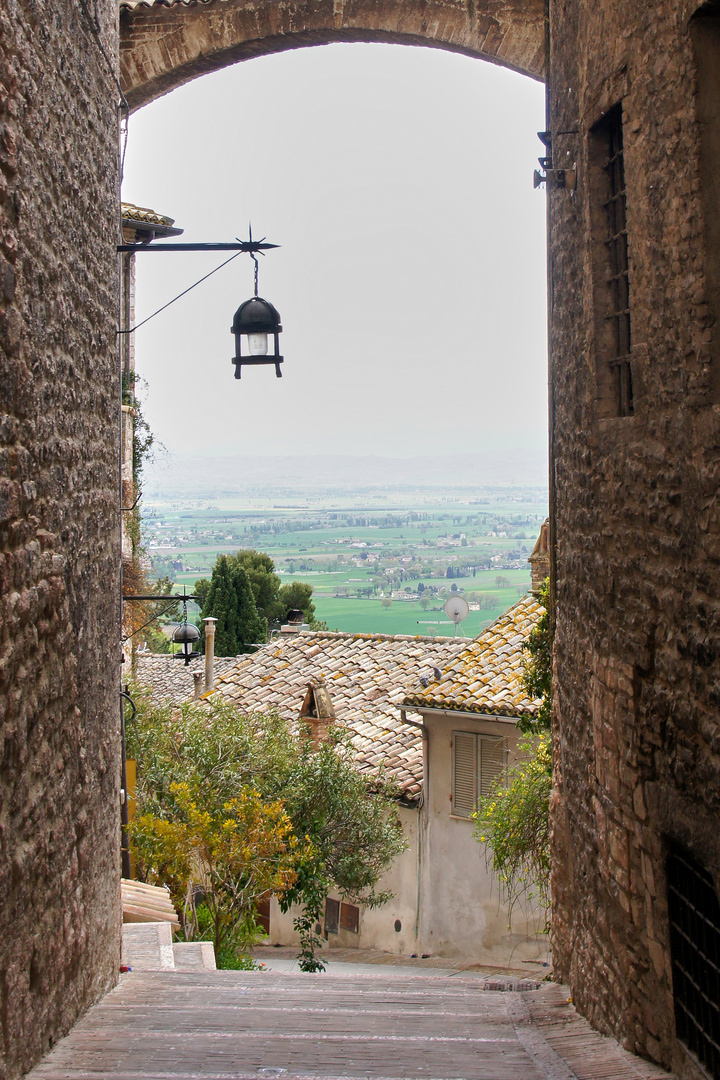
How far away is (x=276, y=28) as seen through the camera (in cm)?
922

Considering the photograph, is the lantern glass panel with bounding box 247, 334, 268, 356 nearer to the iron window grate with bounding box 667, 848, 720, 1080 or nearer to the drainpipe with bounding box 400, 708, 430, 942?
the iron window grate with bounding box 667, 848, 720, 1080

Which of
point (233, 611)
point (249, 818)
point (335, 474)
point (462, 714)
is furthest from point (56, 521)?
point (335, 474)

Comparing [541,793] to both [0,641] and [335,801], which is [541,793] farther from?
[0,641]

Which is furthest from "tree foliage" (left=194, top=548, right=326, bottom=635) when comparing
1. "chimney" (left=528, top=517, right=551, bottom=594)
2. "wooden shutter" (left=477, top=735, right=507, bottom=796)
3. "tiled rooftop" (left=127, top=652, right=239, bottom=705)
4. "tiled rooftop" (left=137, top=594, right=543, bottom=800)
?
"chimney" (left=528, top=517, right=551, bottom=594)

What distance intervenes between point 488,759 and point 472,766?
286 mm

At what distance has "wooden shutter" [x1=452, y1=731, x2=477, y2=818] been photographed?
14.4 m

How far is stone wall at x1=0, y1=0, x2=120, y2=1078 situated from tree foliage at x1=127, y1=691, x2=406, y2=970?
4.59 m

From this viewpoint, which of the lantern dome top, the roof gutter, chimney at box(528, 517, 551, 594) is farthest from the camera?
the roof gutter

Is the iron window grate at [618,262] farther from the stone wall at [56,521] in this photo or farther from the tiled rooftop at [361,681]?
the tiled rooftop at [361,681]

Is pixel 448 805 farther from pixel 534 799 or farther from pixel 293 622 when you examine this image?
pixel 293 622

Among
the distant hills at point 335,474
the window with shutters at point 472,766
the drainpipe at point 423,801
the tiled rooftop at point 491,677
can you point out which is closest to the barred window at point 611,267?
the tiled rooftop at point 491,677

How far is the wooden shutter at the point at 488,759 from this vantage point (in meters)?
14.1

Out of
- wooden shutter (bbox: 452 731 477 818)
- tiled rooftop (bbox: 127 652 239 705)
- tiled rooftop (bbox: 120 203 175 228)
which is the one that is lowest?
tiled rooftop (bbox: 127 652 239 705)

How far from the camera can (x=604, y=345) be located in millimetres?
5336
